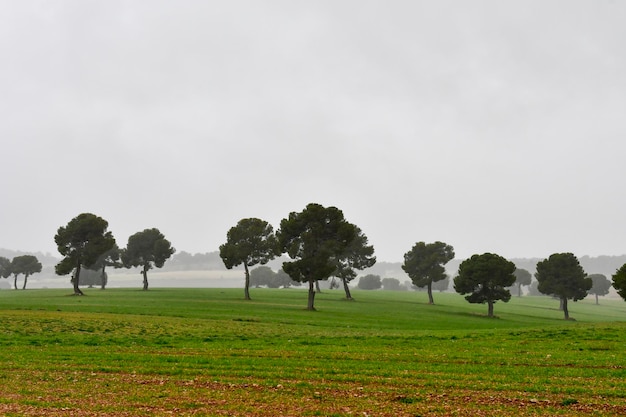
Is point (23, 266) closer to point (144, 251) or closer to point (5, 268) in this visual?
point (5, 268)

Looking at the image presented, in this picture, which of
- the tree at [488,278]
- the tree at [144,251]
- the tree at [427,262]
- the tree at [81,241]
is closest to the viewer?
the tree at [488,278]

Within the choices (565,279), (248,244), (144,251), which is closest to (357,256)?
(248,244)

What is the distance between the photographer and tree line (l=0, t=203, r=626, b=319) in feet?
233

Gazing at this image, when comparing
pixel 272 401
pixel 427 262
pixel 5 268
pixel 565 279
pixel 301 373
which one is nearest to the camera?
pixel 272 401

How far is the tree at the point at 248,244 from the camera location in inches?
3317

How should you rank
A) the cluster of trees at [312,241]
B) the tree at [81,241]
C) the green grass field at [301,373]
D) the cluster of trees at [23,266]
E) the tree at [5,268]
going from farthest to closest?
the tree at [5,268] → the cluster of trees at [23,266] → the tree at [81,241] → the cluster of trees at [312,241] → the green grass field at [301,373]

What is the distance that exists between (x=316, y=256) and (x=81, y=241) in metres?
52.6

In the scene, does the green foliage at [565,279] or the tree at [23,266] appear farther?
the tree at [23,266]

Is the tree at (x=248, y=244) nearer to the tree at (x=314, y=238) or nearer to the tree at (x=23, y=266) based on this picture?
the tree at (x=314, y=238)

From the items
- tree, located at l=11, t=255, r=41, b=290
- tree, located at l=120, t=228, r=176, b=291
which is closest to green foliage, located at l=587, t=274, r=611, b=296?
tree, located at l=120, t=228, r=176, b=291

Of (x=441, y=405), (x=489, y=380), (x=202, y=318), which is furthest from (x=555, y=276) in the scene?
(x=441, y=405)

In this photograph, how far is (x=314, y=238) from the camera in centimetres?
7112

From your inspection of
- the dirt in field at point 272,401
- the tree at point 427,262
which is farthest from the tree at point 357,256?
the dirt in field at point 272,401

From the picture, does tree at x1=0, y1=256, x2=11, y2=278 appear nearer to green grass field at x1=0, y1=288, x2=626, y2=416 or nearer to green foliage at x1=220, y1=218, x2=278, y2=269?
green foliage at x1=220, y1=218, x2=278, y2=269
